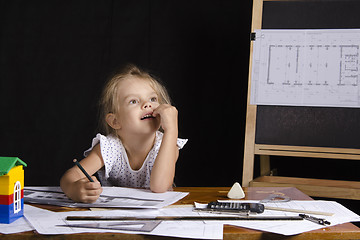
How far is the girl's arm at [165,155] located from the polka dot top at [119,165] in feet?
0.66

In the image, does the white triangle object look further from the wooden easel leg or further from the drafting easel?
the wooden easel leg

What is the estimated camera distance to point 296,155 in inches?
79.4

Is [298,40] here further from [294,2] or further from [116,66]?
[116,66]

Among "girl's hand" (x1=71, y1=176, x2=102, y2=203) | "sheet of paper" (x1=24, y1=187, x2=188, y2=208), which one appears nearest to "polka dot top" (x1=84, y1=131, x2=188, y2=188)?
"sheet of paper" (x1=24, y1=187, x2=188, y2=208)

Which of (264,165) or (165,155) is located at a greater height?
(165,155)

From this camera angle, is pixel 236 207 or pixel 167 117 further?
pixel 167 117

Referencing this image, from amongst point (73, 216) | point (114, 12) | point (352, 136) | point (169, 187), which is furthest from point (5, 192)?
point (114, 12)

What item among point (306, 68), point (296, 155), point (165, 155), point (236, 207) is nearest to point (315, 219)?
point (236, 207)

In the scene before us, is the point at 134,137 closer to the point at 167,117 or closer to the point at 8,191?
the point at 167,117

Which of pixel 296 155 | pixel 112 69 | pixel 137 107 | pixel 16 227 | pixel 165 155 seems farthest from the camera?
pixel 112 69

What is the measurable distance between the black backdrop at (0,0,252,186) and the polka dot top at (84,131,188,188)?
84 centimetres

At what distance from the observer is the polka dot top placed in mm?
1691

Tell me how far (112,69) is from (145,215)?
68.8 inches

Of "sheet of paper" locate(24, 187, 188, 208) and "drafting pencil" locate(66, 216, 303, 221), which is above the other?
"drafting pencil" locate(66, 216, 303, 221)
